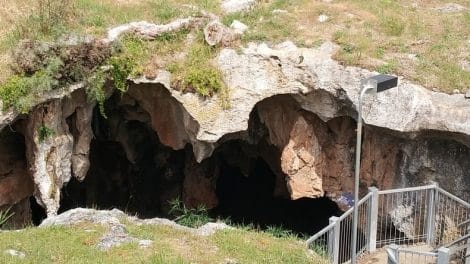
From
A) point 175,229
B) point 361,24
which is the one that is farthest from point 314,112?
point 175,229

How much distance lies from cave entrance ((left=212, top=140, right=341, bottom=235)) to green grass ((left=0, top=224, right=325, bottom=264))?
6.60 metres

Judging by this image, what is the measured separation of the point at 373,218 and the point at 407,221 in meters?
1.23

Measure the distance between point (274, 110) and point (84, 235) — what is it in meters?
6.17

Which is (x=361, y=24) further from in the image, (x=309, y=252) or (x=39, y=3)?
(x=39, y=3)

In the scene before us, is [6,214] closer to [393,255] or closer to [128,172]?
[128,172]

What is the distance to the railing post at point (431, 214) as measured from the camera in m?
13.5

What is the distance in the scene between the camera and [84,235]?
36.4ft

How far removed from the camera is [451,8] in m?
16.7

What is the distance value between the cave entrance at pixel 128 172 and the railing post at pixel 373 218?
6.71m

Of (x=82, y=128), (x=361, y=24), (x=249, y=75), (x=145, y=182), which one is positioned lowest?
(x=145, y=182)

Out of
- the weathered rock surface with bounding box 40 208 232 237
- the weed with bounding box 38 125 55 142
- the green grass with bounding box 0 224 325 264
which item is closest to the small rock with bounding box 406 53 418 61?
the green grass with bounding box 0 224 325 264

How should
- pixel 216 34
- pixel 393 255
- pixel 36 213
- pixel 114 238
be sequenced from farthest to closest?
pixel 36 213 → pixel 216 34 → pixel 393 255 → pixel 114 238

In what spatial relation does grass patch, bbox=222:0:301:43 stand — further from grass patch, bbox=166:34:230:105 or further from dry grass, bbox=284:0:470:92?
grass patch, bbox=166:34:230:105

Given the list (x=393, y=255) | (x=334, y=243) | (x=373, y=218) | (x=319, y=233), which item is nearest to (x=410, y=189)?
(x=373, y=218)
